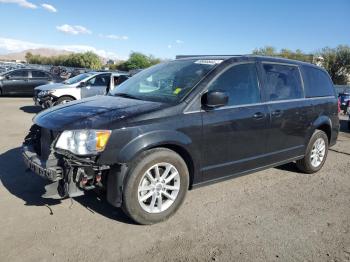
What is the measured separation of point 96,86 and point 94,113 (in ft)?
30.0

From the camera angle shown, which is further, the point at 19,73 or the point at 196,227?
the point at 19,73

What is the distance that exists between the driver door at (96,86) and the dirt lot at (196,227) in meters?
7.27

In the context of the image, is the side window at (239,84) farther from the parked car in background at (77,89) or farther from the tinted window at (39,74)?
the tinted window at (39,74)

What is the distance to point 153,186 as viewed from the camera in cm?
387

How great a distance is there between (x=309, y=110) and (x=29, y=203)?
14.2 feet

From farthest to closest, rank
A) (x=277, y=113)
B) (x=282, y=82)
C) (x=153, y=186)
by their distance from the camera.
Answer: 1. (x=282, y=82)
2. (x=277, y=113)
3. (x=153, y=186)

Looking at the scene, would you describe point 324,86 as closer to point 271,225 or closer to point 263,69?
point 263,69

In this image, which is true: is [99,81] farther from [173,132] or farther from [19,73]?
[173,132]

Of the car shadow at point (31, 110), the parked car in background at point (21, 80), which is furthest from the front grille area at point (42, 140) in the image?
the parked car in background at point (21, 80)

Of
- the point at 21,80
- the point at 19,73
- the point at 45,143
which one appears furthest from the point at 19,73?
the point at 45,143

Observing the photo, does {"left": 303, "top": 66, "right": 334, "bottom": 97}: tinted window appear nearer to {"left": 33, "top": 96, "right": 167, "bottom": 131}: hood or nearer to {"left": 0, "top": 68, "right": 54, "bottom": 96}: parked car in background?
{"left": 33, "top": 96, "right": 167, "bottom": 131}: hood

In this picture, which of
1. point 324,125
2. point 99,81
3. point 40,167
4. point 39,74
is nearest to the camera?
point 40,167

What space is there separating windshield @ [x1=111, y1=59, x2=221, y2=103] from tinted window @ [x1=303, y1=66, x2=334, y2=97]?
2.04 metres

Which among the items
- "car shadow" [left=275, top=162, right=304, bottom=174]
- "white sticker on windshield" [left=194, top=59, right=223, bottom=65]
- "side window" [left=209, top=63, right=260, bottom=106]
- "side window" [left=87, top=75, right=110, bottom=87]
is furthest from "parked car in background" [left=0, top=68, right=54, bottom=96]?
"side window" [left=209, top=63, right=260, bottom=106]
